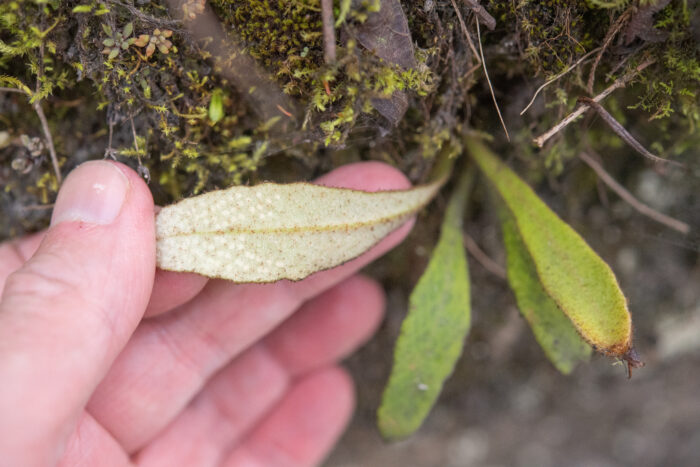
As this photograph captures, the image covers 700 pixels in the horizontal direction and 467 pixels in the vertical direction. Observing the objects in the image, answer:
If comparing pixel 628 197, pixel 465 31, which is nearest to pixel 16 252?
pixel 465 31

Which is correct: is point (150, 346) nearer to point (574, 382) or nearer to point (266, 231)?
point (266, 231)

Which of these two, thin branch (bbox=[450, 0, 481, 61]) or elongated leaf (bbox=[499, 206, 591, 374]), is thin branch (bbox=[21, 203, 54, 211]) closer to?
thin branch (bbox=[450, 0, 481, 61])

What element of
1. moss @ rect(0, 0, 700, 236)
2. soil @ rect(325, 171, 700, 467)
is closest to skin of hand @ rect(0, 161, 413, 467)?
moss @ rect(0, 0, 700, 236)

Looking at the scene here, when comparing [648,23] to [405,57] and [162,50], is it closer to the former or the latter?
[405,57]

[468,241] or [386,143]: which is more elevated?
[386,143]

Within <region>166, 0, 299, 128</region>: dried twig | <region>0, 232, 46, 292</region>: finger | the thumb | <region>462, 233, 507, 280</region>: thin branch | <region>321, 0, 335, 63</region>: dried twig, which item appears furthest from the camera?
<region>462, 233, 507, 280</region>: thin branch

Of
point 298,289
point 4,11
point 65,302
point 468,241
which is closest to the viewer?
point 65,302

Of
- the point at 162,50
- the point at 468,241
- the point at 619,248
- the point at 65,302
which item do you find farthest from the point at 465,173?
the point at 65,302
